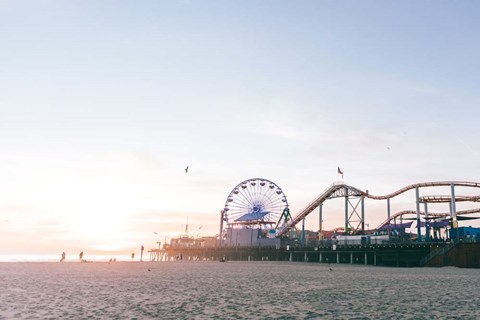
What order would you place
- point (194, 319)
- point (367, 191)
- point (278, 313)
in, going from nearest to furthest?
1. point (194, 319)
2. point (278, 313)
3. point (367, 191)

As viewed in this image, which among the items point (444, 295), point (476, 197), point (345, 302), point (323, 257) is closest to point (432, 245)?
point (476, 197)

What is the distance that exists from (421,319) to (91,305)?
39.4 feet

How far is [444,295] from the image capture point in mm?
20344

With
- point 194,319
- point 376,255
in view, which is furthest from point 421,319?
point 376,255

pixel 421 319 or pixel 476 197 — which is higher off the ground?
pixel 476 197

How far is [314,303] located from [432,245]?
47.2 metres

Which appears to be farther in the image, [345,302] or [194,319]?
[345,302]

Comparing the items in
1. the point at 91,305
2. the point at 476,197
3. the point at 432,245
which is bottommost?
the point at 91,305

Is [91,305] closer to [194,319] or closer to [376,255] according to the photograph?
[194,319]

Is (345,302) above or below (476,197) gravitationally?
below

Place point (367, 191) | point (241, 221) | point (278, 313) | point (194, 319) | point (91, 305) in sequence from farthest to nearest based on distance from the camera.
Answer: point (241, 221), point (367, 191), point (91, 305), point (278, 313), point (194, 319)

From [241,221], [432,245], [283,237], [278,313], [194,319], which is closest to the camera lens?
[194,319]

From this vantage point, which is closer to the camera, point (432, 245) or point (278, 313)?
point (278, 313)

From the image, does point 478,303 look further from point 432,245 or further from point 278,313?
point 432,245
